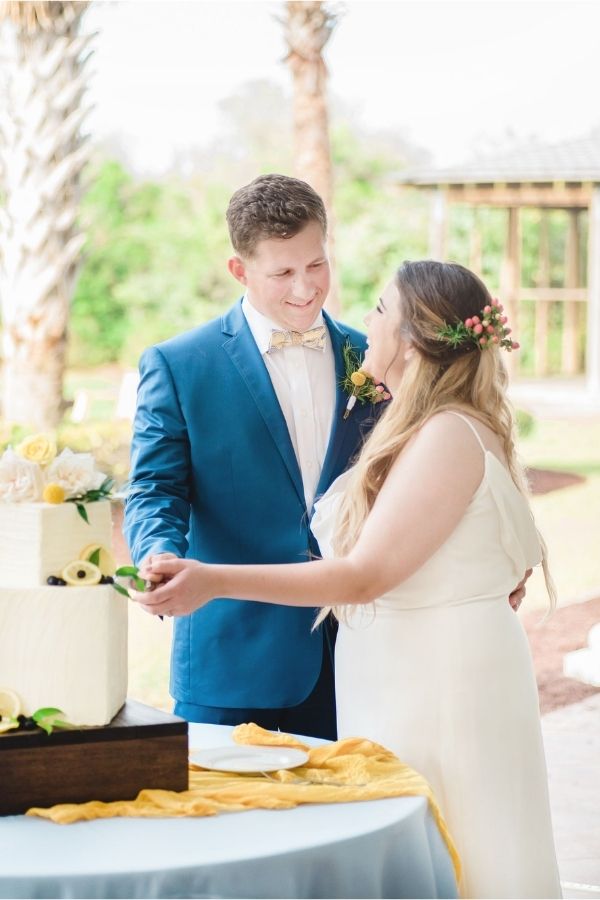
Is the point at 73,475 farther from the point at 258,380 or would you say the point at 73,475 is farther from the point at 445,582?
the point at 258,380

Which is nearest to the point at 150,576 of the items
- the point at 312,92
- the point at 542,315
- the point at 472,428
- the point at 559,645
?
the point at 472,428

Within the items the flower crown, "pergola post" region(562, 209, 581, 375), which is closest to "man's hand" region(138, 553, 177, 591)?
the flower crown

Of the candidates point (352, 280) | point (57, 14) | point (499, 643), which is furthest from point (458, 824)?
point (352, 280)

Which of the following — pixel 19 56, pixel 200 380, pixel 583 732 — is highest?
pixel 19 56

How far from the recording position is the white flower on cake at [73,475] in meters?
2.34

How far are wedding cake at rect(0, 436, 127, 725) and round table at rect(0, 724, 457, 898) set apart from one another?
0.22 metres

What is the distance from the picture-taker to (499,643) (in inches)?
104

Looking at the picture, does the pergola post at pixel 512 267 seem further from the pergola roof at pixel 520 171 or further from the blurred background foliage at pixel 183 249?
the blurred background foliage at pixel 183 249

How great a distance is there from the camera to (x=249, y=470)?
314cm

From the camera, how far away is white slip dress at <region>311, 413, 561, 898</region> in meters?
2.57

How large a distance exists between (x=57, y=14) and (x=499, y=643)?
26.6 ft

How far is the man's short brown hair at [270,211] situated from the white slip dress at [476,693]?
753 millimetres

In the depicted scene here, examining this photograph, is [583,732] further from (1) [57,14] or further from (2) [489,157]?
(2) [489,157]

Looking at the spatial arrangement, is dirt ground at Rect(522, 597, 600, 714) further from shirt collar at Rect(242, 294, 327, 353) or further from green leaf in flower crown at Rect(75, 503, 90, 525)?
green leaf in flower crown at Rect(75, 503, 90, 525)
